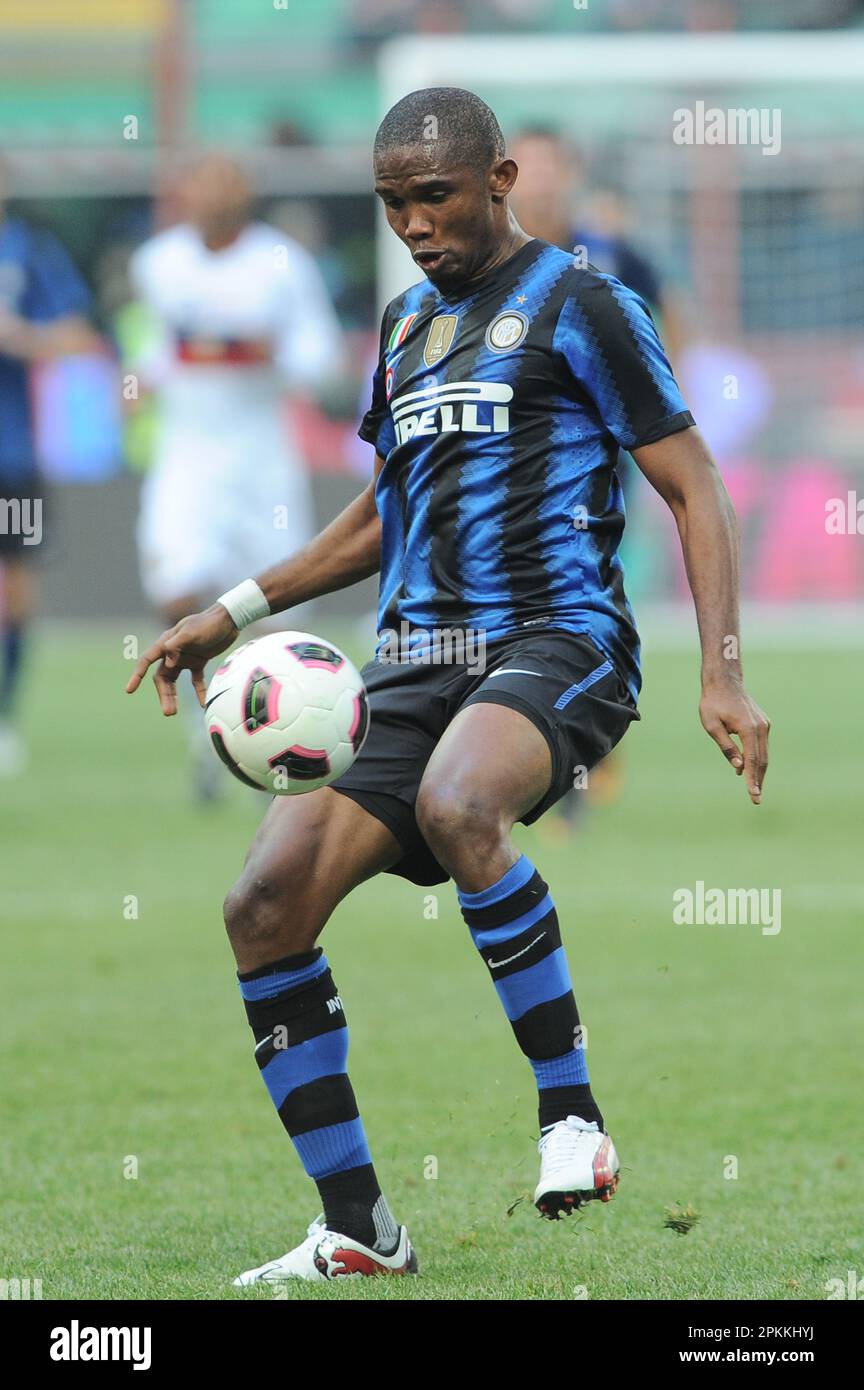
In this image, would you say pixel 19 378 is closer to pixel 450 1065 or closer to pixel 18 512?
pixel 18 512

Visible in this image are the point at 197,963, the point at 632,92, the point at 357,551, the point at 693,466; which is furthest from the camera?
the point at 632,92

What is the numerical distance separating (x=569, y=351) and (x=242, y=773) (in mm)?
955

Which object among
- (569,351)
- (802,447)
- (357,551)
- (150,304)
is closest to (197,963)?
(357,551)

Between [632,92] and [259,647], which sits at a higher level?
[632,92]

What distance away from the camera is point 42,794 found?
→ 11141 millimetres

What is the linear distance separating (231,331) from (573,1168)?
7.82 metres

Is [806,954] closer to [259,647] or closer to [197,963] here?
[197,963]

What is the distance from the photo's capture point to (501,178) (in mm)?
4250

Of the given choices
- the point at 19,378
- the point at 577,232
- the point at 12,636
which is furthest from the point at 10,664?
the point at 577,232

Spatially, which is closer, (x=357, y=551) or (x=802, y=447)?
(x=357, y=551)

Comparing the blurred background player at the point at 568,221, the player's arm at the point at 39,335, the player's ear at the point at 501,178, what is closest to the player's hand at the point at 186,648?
the player's ear at the point at 501,178

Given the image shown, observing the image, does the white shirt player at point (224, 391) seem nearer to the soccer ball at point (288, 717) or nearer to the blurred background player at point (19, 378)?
the blurred background player at point (19, 378)

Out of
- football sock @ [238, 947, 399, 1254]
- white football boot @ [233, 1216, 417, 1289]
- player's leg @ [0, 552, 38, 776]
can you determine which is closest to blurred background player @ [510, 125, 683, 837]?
player's leg @ [0, 552, 38, 776]

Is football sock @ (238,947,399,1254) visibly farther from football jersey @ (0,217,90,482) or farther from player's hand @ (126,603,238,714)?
football jersey @ (0,217,90,482)
